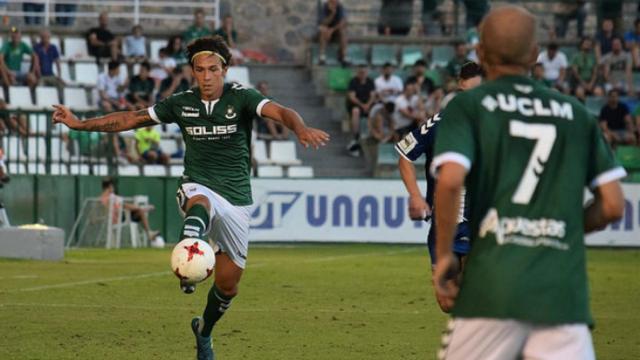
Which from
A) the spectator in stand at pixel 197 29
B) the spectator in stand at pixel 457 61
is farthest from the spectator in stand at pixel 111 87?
the spectator in stand at pixel 457 61

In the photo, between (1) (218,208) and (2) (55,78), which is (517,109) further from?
(2) (55,78)

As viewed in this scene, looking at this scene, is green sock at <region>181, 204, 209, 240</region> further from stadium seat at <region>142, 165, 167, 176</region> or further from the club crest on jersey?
stadium seat at <region>142, 165, 167, 176</region>

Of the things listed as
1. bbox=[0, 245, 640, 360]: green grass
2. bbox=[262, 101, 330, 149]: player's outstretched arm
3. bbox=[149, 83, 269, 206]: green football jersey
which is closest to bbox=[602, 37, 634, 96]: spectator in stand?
bbox=[0, 245, 640, 360]: green grass

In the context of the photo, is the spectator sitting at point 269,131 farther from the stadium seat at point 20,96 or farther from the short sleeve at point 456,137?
the short sleeve at point 456,137

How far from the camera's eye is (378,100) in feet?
107

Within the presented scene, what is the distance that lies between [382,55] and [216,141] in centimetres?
2500

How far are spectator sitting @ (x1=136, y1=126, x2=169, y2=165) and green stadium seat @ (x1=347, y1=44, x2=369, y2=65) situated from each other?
7482 millimetres

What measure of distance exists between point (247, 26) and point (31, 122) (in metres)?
11.4

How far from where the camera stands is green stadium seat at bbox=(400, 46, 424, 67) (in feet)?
121

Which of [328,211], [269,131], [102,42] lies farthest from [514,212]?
[102,42]

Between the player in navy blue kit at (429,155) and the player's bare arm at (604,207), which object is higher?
the player's bare arm at (604,207)

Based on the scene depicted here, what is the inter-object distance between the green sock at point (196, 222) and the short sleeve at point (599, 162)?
5.14 meters

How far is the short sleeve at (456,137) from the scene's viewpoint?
603cm

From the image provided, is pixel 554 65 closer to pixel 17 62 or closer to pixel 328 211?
pixel 328 211
